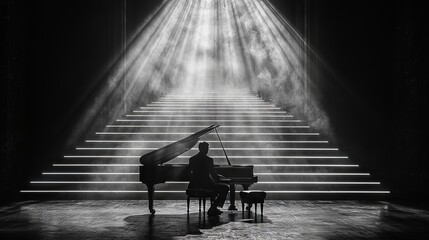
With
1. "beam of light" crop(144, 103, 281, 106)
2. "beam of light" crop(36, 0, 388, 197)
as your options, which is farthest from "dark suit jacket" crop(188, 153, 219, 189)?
"beam of light" crop(144, 103, 281, 106)

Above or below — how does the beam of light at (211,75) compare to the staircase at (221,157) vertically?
above

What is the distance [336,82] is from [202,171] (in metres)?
5.62

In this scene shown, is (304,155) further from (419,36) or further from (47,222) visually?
(47,222)

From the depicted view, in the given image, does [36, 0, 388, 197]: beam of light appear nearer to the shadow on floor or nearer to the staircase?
the staircase

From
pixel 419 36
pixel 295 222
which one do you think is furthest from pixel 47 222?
pixel 419 36

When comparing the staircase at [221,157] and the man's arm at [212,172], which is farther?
the staircase at [221,157]

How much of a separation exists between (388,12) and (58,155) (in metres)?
7.30

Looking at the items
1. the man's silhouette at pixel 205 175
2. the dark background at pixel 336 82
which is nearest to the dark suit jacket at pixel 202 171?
the man's silhouette at pixel 205 175

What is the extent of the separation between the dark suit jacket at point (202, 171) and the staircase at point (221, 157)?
7.19 feet

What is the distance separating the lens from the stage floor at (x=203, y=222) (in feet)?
16.9

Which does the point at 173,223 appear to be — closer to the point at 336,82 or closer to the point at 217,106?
the point at 336,82

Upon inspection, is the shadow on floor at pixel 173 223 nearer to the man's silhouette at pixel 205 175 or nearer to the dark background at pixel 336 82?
the man's silhouette at pixel 205 175

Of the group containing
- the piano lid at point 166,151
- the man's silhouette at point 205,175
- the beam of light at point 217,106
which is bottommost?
the man's silhouette at point 205,175

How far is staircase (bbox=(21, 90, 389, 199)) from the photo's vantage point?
28.9 feet
